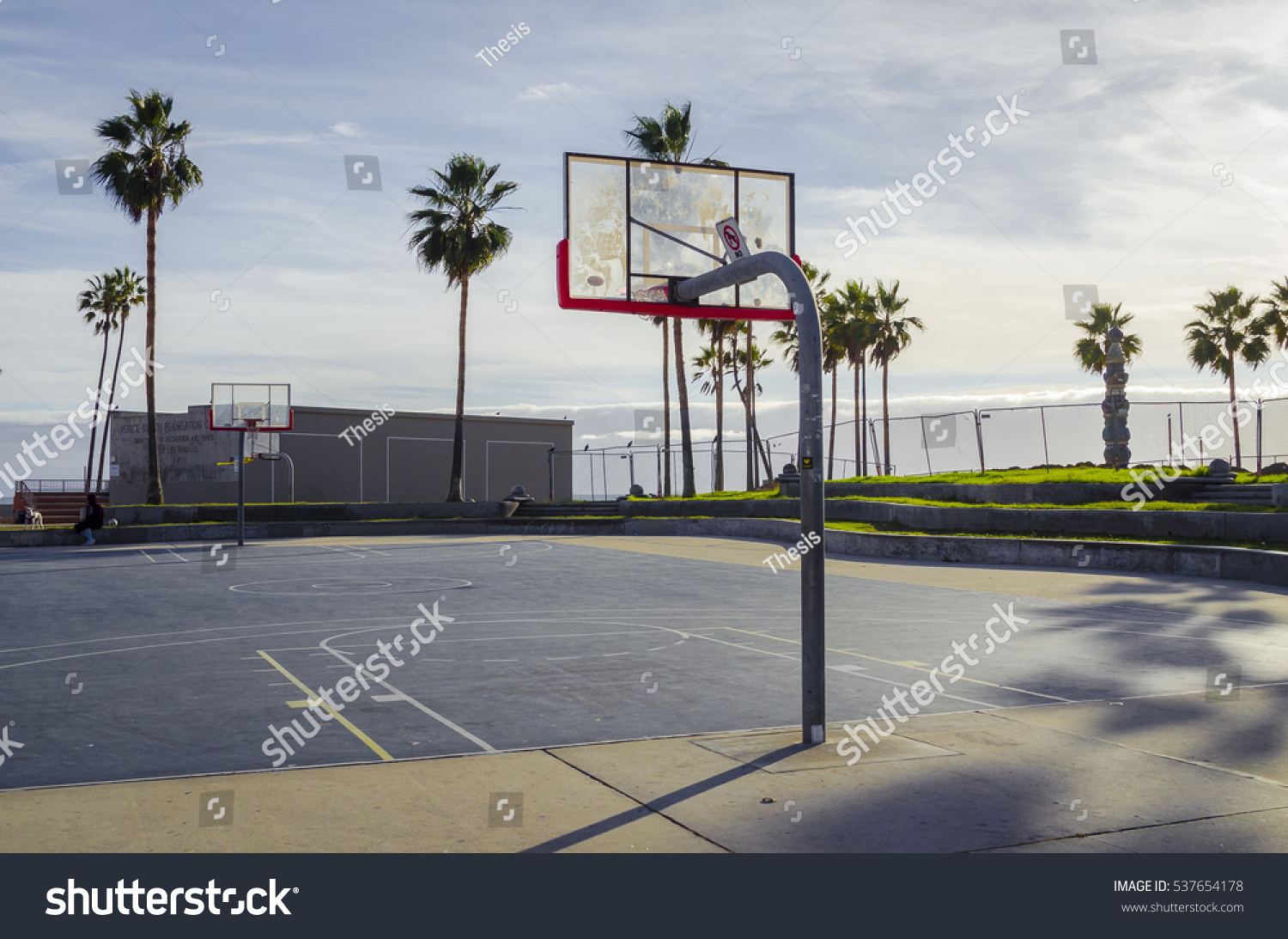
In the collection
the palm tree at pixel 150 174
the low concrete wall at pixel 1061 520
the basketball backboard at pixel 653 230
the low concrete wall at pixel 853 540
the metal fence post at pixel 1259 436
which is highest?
the palm tree at pixel 150 174

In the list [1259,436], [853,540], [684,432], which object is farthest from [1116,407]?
[684,432]

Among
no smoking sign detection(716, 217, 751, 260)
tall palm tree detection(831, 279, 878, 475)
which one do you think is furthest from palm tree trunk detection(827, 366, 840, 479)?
no smoking sign detection(716, 217, 751, 260)

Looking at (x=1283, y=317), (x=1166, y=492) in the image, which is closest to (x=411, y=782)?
(x=1166, y=492)

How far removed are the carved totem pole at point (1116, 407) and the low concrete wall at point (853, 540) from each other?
8.62m

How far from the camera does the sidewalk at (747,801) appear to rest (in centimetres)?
495

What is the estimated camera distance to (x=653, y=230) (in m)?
11.5

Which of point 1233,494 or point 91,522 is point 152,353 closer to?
point 91,522

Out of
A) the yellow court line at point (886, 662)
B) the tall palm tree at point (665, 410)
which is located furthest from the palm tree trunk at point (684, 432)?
the yellow court line at point (886, 662)

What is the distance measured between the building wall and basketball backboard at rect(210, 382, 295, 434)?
413cm

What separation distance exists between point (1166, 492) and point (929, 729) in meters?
21.4

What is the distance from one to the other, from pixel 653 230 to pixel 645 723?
19.8ft

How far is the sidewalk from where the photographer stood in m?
4.95

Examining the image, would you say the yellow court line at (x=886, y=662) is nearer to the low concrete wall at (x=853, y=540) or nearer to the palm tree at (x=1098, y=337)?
the low concrete wall at (x=853, y=540)
